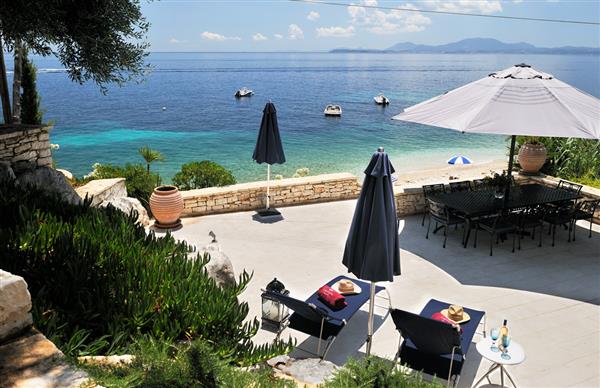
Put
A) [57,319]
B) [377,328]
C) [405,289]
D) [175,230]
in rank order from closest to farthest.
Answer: [57,319] < [377,328] < [405,289] < [175,230]

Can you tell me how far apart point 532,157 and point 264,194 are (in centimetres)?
642

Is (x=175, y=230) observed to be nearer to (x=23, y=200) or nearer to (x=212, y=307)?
(x=23, y=200)

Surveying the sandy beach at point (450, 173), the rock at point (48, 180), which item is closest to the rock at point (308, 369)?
the rock at point (48, 180)

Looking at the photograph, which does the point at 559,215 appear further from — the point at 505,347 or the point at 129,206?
the point at 129,206

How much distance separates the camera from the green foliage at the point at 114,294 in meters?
3.89

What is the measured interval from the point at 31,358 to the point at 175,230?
6.51 meters

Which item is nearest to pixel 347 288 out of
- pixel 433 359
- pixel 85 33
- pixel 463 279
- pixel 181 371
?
pixel 433 359

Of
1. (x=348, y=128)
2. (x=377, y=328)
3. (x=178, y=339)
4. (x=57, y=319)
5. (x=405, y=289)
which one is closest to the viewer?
(x=57, y=319)

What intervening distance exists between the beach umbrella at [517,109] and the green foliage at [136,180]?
594 centimetres

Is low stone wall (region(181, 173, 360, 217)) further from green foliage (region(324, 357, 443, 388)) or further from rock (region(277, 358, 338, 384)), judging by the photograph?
green foliage (region(324, 357, 443, 388))

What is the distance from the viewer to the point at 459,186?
10.3m

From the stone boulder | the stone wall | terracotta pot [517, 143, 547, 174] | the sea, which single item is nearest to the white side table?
the stone boulder

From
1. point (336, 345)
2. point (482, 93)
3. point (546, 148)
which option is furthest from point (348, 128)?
point (336, 345)

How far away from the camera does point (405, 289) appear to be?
287 inches
